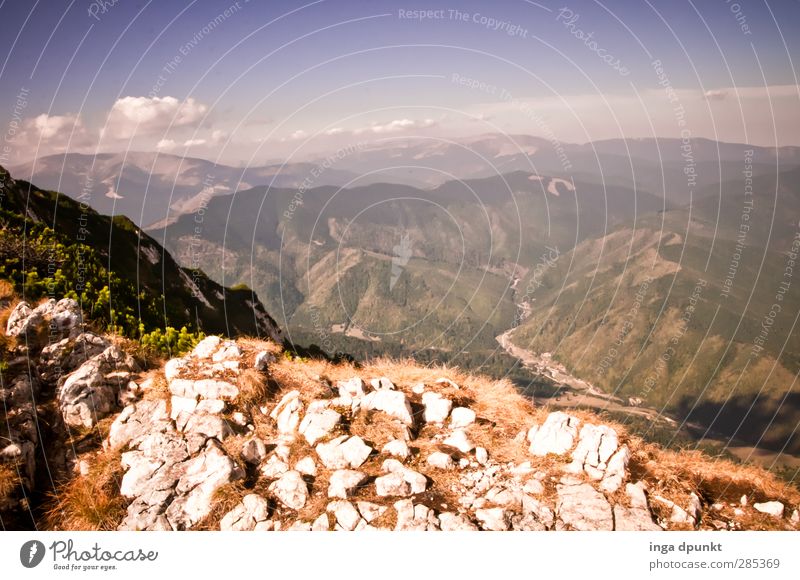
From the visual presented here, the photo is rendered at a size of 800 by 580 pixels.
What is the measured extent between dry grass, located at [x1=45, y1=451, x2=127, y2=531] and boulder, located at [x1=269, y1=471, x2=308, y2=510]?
11.0 feet

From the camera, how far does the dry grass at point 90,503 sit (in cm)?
1061

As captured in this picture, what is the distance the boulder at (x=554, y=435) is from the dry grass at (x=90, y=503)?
9439 millimetres

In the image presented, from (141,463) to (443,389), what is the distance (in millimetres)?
7895

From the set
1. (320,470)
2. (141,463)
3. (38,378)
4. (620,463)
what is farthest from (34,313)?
(620,463)

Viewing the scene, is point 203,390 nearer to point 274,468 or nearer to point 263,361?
point 263,361

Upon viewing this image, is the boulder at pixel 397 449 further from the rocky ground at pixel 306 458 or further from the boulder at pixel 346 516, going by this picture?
the boulder at pixel 346 516

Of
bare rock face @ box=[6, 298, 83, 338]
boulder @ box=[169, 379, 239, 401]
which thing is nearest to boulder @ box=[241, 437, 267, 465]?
boulder @ box=[169, 379, 239, 401]

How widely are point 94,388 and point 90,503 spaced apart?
11.2 ft

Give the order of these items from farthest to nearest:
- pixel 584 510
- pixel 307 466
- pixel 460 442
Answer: pixel 460 442
pixel 307 466
pixel 584 510

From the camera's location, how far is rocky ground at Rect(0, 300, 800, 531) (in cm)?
1027

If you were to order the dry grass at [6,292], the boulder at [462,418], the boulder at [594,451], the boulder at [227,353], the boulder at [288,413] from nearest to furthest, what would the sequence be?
1. the boulder at [594,451]
2. the boulder at [288,413]
3. the boulder at [462,418]
4. the boulder at [227,353]
5. the dry grass at [6,292]

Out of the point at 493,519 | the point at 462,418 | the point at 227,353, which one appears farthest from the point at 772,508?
the point at 227,353

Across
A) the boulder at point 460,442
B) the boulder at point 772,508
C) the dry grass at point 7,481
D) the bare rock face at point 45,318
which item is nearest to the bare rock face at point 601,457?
the boulder at point 460,442

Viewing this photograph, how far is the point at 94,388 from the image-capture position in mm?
13047
